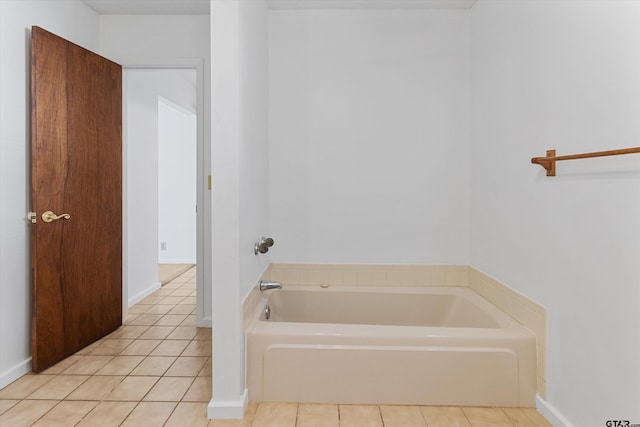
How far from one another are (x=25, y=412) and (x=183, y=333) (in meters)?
1.15

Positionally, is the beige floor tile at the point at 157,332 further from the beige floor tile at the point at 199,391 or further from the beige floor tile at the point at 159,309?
the beige floor tile at the point at 199,391

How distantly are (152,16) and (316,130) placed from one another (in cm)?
161

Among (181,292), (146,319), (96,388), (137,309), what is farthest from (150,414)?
(181,292)

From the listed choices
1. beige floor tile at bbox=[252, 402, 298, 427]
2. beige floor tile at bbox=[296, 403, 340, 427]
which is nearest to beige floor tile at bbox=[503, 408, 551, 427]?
beige floor tile at bbox=[296, 403, 340, 427]

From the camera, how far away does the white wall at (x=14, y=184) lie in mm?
2201

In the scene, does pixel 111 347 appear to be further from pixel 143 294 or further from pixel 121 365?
pixel 143 294

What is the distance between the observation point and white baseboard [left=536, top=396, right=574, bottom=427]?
170 cm

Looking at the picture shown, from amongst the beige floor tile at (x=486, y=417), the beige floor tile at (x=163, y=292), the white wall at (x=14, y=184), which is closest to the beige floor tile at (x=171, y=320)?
the beige floor tile at (x=163, y=292)

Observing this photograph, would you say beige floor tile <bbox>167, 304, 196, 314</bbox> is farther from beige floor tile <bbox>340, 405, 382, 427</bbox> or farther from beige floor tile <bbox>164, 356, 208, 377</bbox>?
beige floor tile <bbox>340, 405, 382, 427</bbox>

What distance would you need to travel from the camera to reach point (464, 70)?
109 inches

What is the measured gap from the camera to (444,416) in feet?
6.07

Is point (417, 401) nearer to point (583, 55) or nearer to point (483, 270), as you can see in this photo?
point (483, 270)

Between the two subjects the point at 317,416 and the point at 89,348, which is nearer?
the point at 317,416

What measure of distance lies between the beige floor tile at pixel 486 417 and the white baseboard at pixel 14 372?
8.00ft
